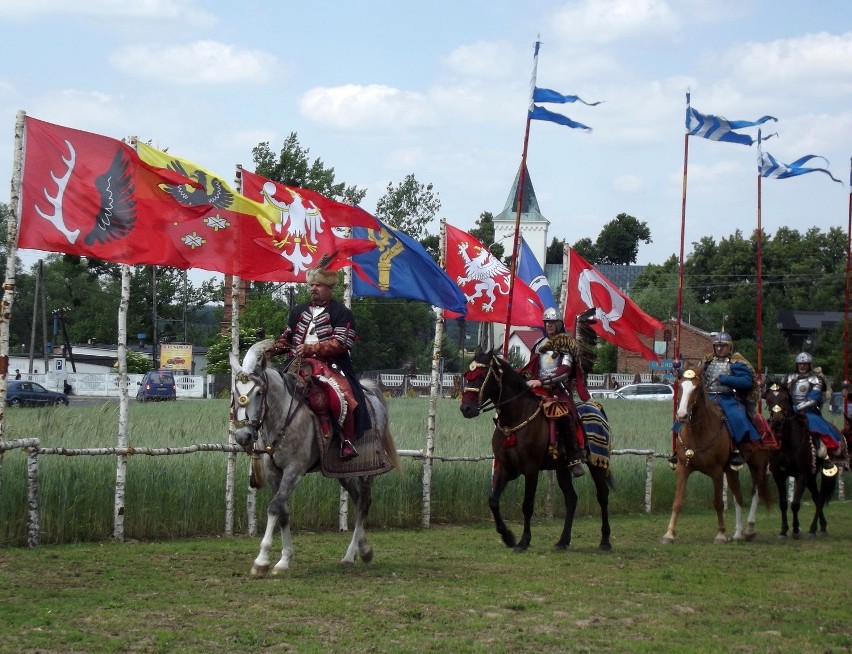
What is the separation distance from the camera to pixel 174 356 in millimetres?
64250

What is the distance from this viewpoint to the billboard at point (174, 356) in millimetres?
64312

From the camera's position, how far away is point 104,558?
11.3 m

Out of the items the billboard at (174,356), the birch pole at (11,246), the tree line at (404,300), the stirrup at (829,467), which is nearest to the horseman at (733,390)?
the stirrup at (829,467)

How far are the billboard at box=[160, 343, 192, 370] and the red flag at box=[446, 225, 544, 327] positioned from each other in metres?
49.2

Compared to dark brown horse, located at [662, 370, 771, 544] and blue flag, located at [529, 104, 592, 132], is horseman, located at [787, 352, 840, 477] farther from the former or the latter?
blue flag, located at [529, 104, 592, 132]

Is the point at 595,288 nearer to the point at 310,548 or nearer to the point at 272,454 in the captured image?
the point at 310,548

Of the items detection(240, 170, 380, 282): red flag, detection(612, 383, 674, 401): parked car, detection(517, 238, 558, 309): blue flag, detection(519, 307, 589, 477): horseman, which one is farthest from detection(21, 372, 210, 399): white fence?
detection(519, 307, 589, 477): horseman

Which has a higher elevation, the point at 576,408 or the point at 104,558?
the point at 576,408

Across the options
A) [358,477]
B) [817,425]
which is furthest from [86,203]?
[817,425]

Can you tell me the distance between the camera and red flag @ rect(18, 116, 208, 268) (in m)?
11.6

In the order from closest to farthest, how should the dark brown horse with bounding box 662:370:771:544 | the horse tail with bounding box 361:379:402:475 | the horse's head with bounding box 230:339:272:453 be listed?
the horse's head with bounding box 230:339:272:453
the horse tail with bounding box 361:379:402:475
the dark brown horse with bounding box 662:370:771:544

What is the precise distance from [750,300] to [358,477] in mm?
81432

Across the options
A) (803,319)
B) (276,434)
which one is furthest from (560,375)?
(803,319)

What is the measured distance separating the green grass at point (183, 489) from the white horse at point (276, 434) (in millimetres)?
2622
